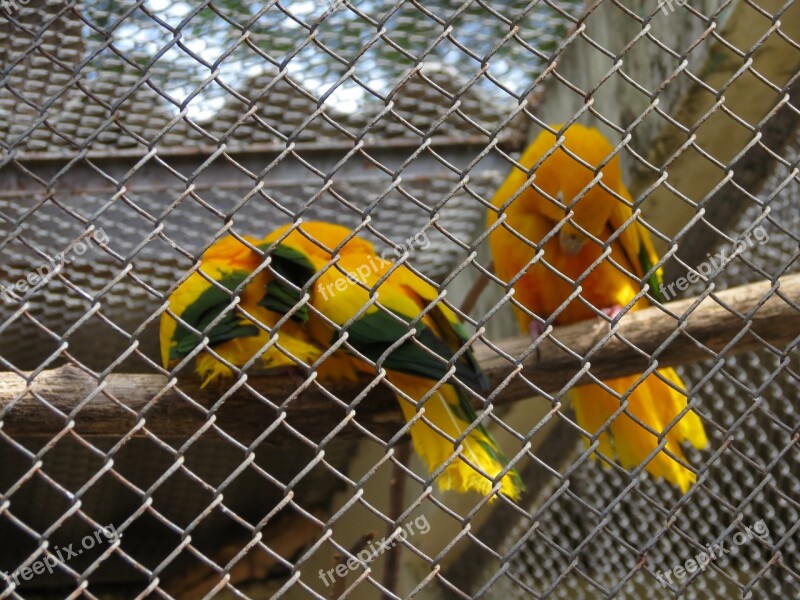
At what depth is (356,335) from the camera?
1979mm

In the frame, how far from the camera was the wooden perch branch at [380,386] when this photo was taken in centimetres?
188

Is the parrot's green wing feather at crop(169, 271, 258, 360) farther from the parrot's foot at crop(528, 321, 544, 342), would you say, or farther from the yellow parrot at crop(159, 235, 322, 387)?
the parrot's foot at crop(528, 321, 544, 342)

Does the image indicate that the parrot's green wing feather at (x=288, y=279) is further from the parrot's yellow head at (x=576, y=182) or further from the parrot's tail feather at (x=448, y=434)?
the parrot's yellow head at (x=576, y=182)

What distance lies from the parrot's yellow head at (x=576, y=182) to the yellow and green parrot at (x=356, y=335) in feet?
1.86

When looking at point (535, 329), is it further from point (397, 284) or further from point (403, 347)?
point (403, 347)

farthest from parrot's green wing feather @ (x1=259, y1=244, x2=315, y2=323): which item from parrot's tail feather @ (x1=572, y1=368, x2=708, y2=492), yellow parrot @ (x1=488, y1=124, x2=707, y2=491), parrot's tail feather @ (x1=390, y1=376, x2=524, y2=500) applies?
parrot's tail feather @ (x1=572, y1=368, x2=708, y2=492)

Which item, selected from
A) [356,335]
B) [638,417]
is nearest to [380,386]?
[356,335]

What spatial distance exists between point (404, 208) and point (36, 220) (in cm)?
132

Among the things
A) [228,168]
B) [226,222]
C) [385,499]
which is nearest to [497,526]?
[385,499]

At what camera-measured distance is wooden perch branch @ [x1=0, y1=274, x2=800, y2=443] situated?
1.88m

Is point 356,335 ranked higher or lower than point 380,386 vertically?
higher

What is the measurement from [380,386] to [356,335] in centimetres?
21

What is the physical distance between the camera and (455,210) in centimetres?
345

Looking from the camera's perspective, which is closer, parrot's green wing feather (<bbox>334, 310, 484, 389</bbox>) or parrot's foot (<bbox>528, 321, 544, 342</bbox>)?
parrot's green wing feather (<bbox>334, 310, 484, 389</bbox>)
